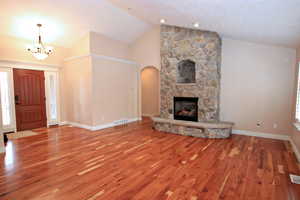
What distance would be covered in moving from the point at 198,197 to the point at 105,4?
533 centimetres

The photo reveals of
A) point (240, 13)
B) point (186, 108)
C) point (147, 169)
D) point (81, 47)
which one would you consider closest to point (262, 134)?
point (186, 108)

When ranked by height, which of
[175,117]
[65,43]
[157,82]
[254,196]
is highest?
[65,43]

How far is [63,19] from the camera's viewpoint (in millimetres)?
4930

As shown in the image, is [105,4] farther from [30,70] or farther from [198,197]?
[198,197]

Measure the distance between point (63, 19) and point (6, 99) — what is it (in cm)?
325

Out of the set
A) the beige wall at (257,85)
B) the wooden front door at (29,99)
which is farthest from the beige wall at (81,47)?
the beige wall at (257,85)

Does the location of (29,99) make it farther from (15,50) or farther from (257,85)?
(257,85)

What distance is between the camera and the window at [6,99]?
534 cm

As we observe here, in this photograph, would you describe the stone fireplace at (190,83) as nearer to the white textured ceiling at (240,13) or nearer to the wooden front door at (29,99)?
the white textured ceiling at (240,13)

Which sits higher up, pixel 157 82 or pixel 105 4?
pixel 105 4

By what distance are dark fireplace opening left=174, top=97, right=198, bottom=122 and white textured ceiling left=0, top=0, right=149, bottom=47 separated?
3.40m

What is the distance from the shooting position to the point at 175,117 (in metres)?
5.96

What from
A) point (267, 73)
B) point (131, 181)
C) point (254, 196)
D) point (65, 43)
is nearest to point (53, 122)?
point (65, 43)

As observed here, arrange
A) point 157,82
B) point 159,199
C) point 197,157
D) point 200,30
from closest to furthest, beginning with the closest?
point 159,199 < point 197,157 < point 200,30 < point 157,82
